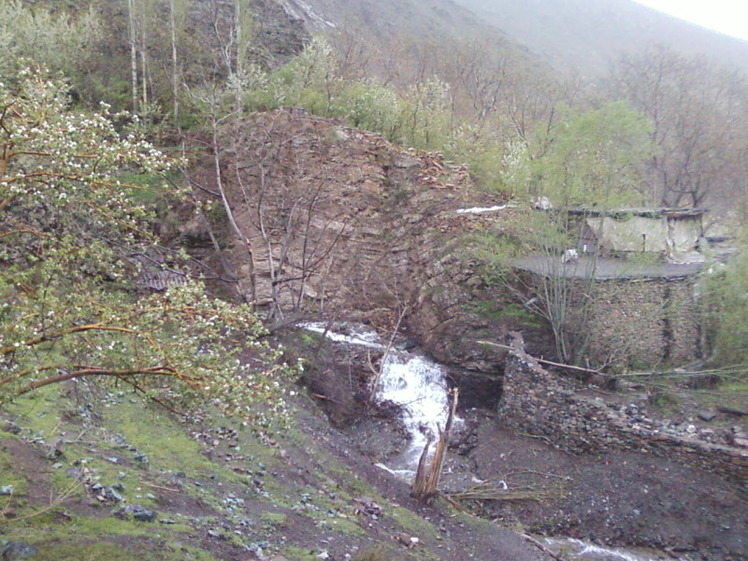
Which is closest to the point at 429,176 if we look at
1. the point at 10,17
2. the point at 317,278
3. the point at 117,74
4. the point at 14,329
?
the point at 317,278

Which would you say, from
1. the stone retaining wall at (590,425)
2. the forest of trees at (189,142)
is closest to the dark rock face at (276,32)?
the forest of trees at (189,142)

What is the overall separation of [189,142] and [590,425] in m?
19.3

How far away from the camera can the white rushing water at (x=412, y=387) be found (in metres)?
16.5

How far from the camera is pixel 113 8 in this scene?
90.9 ft

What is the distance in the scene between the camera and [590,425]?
47.3 feet

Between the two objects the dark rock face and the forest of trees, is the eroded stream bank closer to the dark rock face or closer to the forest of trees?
the forest of trees

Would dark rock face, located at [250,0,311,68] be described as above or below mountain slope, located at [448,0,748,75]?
below

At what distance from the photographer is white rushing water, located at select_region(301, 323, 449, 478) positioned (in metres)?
16.5

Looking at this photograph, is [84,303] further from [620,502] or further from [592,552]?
[620,502]

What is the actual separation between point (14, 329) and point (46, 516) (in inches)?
106

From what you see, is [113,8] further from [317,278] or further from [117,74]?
[317,278]

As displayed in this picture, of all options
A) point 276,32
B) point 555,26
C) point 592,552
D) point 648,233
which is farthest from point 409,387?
point 555,26

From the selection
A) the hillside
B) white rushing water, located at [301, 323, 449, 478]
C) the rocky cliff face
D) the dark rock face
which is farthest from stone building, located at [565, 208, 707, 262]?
the dark rock face

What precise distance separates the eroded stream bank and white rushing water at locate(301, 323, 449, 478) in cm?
170
